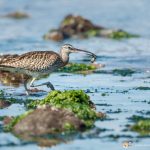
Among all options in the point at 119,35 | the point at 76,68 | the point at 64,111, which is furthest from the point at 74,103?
the point at 119,35

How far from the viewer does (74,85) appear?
64.3 feet

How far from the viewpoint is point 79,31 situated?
3231cm

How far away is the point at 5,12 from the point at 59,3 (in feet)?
13.7

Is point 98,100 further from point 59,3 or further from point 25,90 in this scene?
point 59,3

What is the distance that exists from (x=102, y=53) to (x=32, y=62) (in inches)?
302

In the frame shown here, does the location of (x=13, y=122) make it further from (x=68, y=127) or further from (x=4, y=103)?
(x=4, y=103)

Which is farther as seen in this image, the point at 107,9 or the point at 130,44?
the point at 107,9

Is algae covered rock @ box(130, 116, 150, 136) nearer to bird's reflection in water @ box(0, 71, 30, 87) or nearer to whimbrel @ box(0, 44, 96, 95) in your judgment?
whimbrel @ box(0, 44, 96, 95)

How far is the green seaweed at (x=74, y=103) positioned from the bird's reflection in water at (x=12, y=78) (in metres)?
3.35

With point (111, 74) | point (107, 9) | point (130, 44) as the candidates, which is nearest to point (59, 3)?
point (107, 9)

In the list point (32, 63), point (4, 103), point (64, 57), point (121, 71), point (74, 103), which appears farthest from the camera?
point (121, 71)

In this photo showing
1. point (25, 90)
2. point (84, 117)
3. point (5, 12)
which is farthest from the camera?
point (5, 12)

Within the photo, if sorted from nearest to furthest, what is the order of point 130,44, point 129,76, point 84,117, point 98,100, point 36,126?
point 36,126
point 84,117
point 98,100
point 129,76
point 130,44

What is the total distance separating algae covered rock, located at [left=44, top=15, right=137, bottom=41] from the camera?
30688 millimetres
